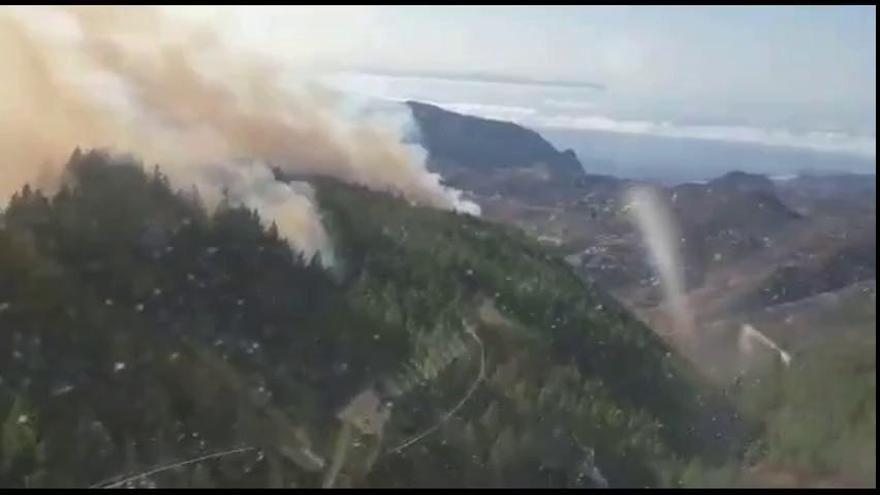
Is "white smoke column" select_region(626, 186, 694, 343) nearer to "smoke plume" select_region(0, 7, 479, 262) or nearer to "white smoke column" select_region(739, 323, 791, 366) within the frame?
"white smoke column" select_region(739, 323, 791, 366)

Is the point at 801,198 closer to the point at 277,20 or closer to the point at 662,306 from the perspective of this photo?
the point at 662,306

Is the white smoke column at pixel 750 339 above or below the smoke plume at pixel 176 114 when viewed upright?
below

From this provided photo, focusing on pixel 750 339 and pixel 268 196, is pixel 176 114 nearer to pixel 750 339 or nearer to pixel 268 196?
pixel 268 196

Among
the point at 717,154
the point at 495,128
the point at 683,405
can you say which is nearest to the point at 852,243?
the point at 717,154

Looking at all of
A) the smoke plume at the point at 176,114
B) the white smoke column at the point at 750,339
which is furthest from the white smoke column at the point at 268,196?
the white smoke column at the point at 750,339

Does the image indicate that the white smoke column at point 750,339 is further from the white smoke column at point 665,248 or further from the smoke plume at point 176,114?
the smoke plume at point 176,114

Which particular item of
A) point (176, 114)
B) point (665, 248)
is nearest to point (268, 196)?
point (176, 114)
